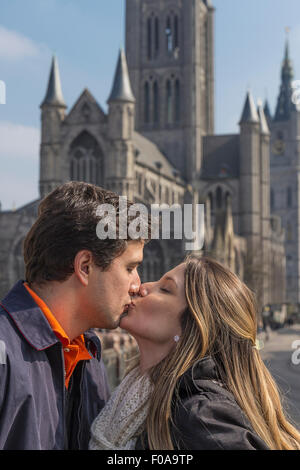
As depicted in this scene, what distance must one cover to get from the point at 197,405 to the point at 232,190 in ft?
189

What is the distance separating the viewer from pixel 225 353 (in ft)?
8.38

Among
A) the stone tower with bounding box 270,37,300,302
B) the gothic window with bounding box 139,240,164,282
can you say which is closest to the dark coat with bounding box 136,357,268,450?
the gothic window with bounding box 139,240,164,282

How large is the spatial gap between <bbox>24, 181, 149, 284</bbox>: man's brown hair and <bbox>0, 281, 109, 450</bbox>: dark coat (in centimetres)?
13

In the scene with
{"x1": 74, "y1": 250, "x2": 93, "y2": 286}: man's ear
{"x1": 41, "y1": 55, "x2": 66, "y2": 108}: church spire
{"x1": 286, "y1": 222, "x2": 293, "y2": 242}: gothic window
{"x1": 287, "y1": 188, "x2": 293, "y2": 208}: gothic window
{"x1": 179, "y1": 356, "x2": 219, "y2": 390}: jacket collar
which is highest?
{"x1": 41, "y1": 55, "x2": 66, "y2": 108}: church spire

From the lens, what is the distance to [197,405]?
7.59ft

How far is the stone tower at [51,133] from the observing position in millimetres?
42906

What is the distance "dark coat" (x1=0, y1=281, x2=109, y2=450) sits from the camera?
7.49 ft

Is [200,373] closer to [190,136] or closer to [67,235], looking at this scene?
[67,235]

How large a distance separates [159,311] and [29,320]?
0.56 metres

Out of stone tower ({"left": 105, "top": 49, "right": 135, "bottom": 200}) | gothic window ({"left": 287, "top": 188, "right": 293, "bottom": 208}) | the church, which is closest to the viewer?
stone tower ({"left": 105, "top": 49, "right": 135, "bottom": 200})

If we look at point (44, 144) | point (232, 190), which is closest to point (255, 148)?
point (232, 190)

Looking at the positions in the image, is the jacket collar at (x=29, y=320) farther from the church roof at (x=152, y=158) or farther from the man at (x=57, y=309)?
the church roof at (x=152, y=158)

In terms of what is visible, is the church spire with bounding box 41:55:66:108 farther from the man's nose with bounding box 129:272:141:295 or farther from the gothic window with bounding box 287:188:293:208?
the gothic window with bounding box 287:188:293:208
